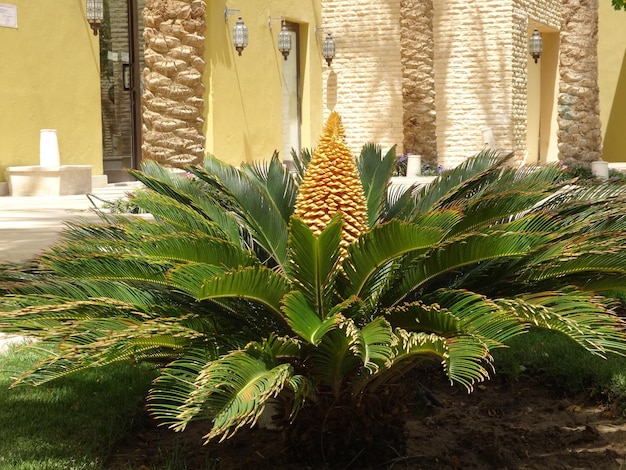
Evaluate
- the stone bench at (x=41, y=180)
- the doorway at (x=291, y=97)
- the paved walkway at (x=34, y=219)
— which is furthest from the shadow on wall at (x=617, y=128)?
the stone bench at (x=41, y=180)

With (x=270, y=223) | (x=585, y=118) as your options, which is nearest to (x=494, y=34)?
(x=585, y=118)

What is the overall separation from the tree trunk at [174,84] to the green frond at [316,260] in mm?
7392

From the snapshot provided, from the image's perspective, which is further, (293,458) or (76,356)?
(293,458)

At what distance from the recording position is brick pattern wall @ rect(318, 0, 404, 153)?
22250 mm

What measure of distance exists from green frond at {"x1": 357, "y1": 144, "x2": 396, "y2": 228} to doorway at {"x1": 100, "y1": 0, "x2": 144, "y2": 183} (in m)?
12.1

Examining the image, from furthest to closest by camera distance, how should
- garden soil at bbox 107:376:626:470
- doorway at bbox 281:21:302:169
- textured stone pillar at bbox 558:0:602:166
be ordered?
1. doorway at bbox 281:21:302:169
2. textured stone pillar at bbox 558:0:602:166
3. garden soil at bbox 107:376:626:470

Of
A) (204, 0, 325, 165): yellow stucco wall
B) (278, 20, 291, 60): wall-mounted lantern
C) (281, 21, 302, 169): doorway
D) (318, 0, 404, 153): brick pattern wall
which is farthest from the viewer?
(318, 0, 404, 153): brick pattern wall

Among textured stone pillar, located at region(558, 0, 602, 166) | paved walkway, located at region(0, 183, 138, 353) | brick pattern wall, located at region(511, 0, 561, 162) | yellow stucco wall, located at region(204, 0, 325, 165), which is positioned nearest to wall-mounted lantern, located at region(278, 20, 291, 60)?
yellow stucco wall, located at region(204, 0, 325, 165)

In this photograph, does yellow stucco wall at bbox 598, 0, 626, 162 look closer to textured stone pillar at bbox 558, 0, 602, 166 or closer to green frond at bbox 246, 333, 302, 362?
textured stone pillar at bbox 558, 0, 602, 166

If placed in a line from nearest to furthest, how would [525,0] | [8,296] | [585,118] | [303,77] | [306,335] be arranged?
[306,335] → [8,296] → [585,118] → [303,77] → [525,0]

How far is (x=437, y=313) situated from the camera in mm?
3047

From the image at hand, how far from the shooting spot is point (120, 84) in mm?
16344

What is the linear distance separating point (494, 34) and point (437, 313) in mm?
19851

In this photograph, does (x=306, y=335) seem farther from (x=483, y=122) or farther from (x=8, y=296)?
(x=483, y=122)
